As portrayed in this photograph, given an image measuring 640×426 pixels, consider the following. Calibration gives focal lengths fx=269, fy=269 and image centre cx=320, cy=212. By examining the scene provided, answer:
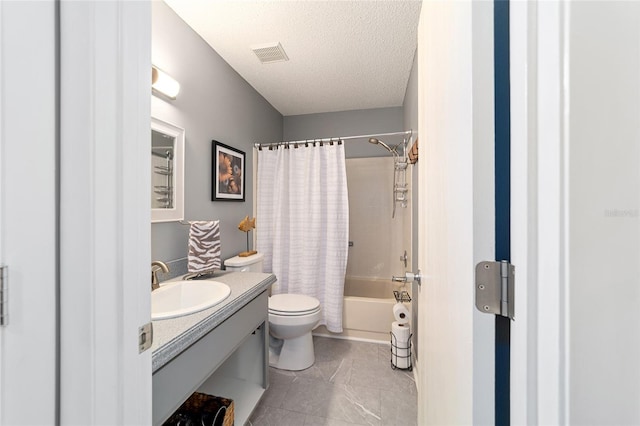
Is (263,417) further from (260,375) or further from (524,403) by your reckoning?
(524,403)

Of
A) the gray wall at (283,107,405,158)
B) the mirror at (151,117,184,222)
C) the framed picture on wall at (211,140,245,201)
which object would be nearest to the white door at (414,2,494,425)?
the mirror at (151,117,184,222)

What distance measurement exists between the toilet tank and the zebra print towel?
0.32 m

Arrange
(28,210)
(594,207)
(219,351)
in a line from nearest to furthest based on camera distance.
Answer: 1. (594,207)
2. (28,210)
3. (219,351)

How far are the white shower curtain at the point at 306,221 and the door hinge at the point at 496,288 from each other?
80.0 inches

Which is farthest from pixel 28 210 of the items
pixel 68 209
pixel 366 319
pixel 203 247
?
pixel 366 319

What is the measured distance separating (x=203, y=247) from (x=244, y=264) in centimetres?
45

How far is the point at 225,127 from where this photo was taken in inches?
85.1

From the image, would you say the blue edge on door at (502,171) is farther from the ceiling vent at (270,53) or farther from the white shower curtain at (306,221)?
the white shower curtain at (306,221)

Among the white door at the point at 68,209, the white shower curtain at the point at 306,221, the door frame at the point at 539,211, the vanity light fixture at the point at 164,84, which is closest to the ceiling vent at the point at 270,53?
the vanity light fixture at the point at 164,84

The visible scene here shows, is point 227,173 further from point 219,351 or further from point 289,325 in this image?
point 219,351

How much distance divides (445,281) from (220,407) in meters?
1.28

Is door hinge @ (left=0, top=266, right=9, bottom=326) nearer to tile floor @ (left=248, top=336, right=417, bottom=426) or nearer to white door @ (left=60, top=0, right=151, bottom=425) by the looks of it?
white door @ (left=60, top=0, right=151, bottom=425)

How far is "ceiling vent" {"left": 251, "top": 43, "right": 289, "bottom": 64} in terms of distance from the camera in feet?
6.26

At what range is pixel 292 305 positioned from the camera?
2.11m
